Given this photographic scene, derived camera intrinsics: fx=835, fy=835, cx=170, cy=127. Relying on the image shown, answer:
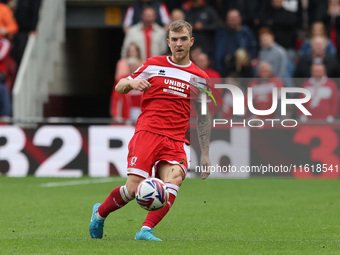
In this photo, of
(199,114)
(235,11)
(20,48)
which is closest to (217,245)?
(199,114)

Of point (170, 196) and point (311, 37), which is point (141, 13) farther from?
point (170, 196)

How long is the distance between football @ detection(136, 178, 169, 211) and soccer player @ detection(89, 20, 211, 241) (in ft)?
1.25

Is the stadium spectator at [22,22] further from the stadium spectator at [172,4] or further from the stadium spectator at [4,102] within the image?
the stadium spectator at [172,4]

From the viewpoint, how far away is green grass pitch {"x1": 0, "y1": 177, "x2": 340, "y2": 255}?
6879 mm

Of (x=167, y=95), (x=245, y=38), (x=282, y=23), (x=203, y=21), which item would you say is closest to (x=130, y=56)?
(x=203, y=21)

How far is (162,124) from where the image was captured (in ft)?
24.1

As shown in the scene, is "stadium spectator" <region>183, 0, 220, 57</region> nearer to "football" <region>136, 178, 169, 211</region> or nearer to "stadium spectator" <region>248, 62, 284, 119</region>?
"stadium spectator" <region>248, 62, 284, 119</region>

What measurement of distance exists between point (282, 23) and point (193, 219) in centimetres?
837

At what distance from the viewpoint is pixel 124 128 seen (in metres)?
15.4

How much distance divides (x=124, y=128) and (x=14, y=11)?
204 inches

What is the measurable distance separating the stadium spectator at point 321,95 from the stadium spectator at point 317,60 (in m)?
0.84

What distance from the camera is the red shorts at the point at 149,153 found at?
7.21 metres

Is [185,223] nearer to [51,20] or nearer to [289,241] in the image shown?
[289,241]

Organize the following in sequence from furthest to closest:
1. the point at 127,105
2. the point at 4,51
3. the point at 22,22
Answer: the point at 22,22 < the point at 4,51 < the point at 127,105
